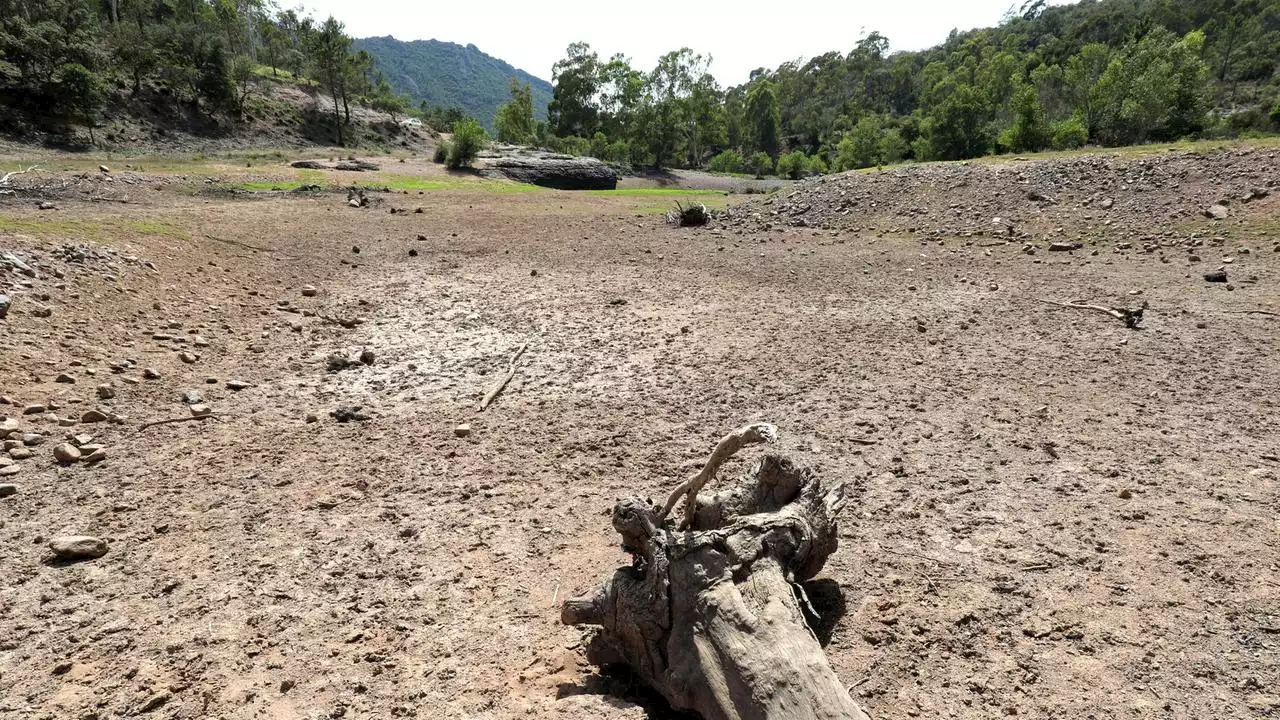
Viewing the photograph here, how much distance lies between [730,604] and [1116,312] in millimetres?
8418

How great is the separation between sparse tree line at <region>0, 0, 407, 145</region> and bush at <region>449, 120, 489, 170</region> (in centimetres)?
1793

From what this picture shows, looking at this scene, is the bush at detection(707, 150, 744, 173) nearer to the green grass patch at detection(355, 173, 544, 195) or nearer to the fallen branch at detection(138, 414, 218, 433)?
the green grass patch at detection(355, 173, 544, 195)

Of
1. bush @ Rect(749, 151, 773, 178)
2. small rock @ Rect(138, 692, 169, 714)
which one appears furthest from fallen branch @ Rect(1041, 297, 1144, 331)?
bush @ Rect(749, 151, 773, 178)

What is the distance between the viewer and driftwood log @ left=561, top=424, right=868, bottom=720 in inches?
102

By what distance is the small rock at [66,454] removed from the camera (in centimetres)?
503

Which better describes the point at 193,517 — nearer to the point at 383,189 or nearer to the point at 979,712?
the point at 979,712

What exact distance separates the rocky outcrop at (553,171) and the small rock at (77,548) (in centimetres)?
3320

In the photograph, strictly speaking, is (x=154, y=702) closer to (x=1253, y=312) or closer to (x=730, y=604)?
(x=730, y=604)

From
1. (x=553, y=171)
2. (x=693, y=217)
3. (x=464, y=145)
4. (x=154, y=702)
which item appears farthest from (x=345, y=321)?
(x=464, y=145)

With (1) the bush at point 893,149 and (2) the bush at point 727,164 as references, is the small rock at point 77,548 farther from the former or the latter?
(2) the bush at point 727,164

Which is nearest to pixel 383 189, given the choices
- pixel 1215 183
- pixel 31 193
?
pixel 31 193

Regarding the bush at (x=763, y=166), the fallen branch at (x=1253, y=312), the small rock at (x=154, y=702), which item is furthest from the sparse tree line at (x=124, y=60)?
the fallen branch at (x=1253, y=312)

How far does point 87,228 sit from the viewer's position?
10.2 m

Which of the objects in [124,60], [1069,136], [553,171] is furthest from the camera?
[124,60]
